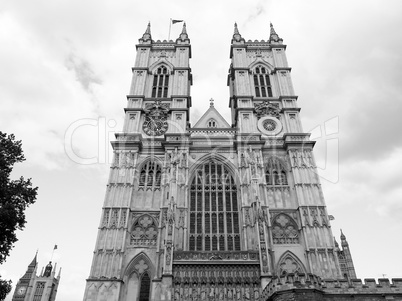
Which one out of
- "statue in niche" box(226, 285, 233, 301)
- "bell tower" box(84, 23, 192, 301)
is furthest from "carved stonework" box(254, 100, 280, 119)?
"statue in niche" box(226, 285, 233, 301)

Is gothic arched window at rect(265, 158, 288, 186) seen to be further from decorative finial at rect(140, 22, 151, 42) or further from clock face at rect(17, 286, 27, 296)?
clock face at rect(17, 286, 27, 296)

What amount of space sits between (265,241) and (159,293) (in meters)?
7.36

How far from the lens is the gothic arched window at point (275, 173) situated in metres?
26.1

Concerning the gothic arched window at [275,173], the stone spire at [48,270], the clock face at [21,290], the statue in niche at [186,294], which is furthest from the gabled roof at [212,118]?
the clock face at [21,290]

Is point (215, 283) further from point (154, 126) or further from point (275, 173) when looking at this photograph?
point (154, 126)

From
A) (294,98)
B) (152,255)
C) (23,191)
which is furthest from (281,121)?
(23,191)

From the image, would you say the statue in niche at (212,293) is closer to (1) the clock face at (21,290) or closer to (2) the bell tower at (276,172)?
(2) the bell tower at (276,172)

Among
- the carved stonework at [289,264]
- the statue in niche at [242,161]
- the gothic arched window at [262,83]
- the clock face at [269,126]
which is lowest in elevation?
the carved stonework at [289,264]

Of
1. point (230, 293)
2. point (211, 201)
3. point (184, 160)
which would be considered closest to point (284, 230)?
point (211, 201)

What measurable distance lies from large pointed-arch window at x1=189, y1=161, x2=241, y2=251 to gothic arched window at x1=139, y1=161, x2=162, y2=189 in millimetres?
2948

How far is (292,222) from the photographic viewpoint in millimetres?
23781

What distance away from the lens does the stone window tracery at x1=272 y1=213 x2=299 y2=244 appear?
2294cm

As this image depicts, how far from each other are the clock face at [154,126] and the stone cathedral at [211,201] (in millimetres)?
115

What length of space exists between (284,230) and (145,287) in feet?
34.4
